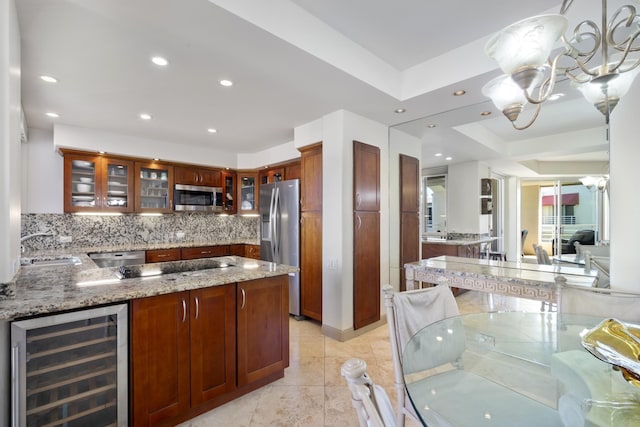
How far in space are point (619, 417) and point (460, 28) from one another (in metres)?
2.44

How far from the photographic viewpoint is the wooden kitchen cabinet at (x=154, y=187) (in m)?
4.40

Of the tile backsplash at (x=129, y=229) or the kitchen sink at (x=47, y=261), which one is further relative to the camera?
the tile backsplash at (x=129, y=229)

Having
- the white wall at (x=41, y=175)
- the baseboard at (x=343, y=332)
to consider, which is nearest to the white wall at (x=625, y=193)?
the baseboard at (x=343, y=332)

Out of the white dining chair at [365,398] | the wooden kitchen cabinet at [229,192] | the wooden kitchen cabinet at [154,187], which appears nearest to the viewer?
the white dining chair at [365,398]

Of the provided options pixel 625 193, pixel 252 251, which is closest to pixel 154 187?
pixel 252 251

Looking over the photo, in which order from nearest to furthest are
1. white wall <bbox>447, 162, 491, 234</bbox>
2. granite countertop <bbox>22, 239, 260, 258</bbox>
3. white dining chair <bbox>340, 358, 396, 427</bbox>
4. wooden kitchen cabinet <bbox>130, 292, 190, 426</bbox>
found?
white dining chair <bbox>340, 358, 396, 427</bbox>, wooden kitchen cabinet <bbox>130, 292, 190, 426</bbox>, granite countertop <bbox>22, 239, 260, 258</bbox>, white wall <bbox>447, 162, 491, 234</bbox>

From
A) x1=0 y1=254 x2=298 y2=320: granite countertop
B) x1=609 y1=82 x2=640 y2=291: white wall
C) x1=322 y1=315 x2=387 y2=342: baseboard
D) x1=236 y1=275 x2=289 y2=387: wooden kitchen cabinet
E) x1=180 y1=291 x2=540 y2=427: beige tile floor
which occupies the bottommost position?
x1=180 y1=291 x2=540 y2=427: beige tile floor

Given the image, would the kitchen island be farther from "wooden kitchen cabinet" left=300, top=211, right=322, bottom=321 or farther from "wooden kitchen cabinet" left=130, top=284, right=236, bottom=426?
"wooden kitchen cabinet" left=300, top=211, right=322, bottom=321

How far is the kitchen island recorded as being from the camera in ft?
5.14

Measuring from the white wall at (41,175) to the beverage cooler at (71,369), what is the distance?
11.6 ft

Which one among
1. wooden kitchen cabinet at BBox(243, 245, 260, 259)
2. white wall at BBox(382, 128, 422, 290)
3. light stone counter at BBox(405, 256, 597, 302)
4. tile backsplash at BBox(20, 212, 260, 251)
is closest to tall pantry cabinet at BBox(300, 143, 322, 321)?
white wall at BBox(382, 128, 422, 290)

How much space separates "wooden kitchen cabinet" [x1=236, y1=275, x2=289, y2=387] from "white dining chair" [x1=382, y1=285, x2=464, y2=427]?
1024 millimetres

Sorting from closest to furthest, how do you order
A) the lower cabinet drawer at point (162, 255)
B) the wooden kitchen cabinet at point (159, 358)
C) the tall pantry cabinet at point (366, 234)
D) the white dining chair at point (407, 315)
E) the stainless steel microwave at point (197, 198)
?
the white dining chair at point (407, 315) < the wooden kitchen cabinet at point (159, 358) < the tall pantry cabinet at point (366, 234) < the lower cabinet drawer at point (162, 255) < the stainless steel microwave at point (197, 198)

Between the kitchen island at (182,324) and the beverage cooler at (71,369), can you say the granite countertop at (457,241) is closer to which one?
the kitchen island at (182,324)
